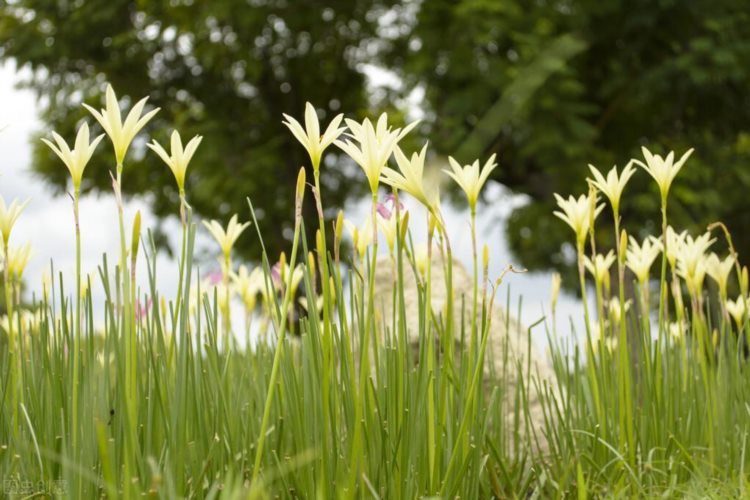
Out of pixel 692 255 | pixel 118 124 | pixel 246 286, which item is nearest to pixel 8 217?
pixel 118 124

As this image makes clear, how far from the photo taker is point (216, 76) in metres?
16.4

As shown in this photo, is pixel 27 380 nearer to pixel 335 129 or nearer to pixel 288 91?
pixel 335 129


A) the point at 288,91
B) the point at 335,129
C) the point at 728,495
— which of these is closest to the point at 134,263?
the point at 335,129

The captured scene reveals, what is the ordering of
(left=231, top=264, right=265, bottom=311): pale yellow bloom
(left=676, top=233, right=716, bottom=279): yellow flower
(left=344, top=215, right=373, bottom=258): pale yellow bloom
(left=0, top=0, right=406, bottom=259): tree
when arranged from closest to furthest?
(left=344, top=215, right=373, bottom=258): pale yellow bloom
(left=676, top=233, right=716, bottom=279): yellow flower
(left=231, top=264, right=265, bottom=311): pale yellow bloom
(left=0, top=0, right=406, bottom=259): tree

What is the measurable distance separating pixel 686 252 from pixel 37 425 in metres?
2.18

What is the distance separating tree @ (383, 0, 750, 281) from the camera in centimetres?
1194

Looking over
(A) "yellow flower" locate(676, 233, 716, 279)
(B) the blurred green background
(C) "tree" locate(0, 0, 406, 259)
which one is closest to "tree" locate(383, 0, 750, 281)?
(B) the blurred green background

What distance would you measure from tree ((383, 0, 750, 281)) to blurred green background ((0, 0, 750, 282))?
1.4 inches

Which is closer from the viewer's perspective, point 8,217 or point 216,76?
point 8,217

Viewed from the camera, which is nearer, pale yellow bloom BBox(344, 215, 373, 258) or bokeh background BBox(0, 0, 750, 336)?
pale yellow bloom BBox(344, 215, 373, 258)

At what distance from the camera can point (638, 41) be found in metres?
13.4

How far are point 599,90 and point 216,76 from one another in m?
7.06

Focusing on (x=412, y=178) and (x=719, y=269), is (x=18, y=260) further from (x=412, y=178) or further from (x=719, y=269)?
(x=719, y=269)

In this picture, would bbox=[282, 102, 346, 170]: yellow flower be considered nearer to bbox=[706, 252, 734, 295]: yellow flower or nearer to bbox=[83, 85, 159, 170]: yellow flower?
bbox=[83, 85, 159, 170]: yellow flower
